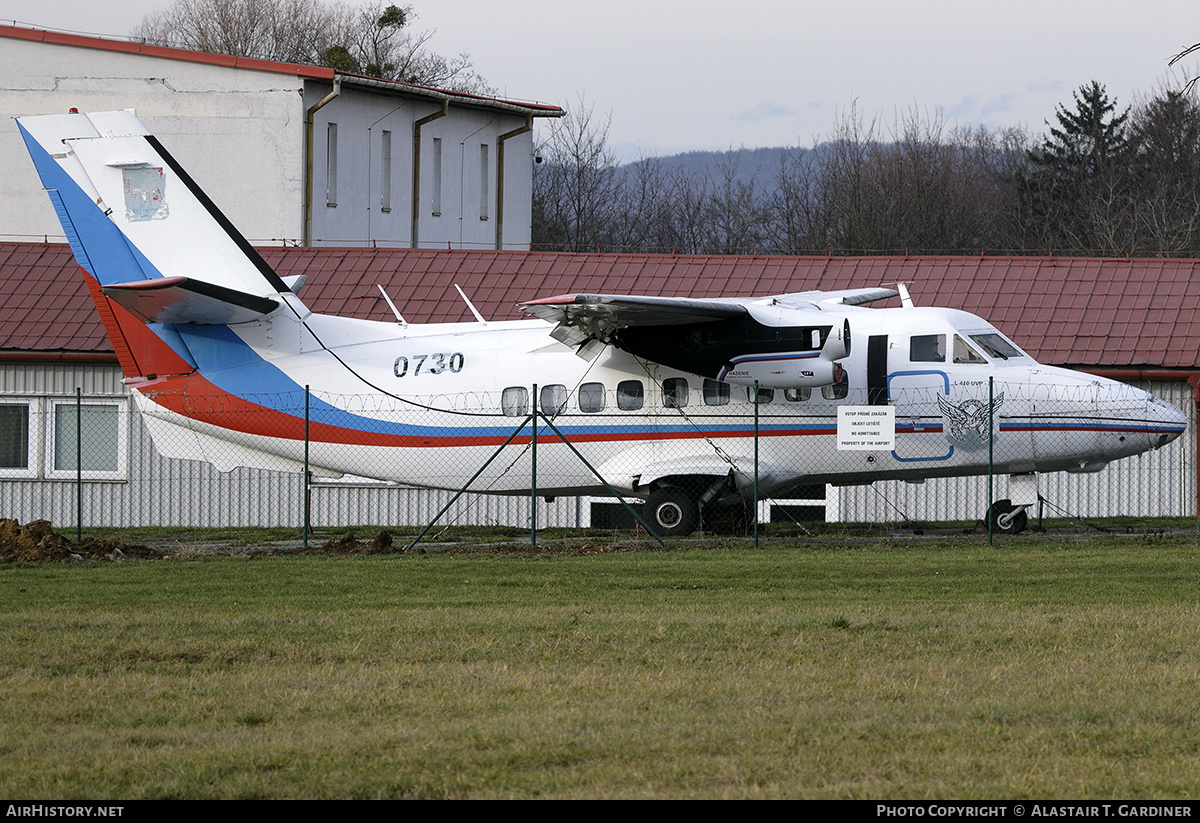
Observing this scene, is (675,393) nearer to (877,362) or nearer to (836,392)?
(836,392)

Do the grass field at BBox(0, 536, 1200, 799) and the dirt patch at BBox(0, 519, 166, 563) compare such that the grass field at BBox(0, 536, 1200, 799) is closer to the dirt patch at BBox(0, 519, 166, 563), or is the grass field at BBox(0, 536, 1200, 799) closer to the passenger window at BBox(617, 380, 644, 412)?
the dirt patch at BBox(0, 519, 166, 563)

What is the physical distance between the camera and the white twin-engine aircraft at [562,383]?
1855 cm

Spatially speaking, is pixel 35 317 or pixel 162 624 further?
pixel 35 317

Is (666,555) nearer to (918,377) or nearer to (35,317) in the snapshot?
(918,377)

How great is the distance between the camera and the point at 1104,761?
270 inches

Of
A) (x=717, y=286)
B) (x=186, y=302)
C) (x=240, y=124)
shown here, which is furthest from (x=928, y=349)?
(x=240, y=124)

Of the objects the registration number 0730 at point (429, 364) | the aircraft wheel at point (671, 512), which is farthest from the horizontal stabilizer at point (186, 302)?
the aircraft wheel at point (671, 512)

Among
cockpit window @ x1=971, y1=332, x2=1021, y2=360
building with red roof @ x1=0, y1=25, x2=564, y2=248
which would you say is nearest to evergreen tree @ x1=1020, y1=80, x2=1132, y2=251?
building with red roof @ x1=0, y1=25, x2=564, y2=248

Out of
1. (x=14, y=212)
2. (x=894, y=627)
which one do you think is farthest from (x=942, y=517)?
(x=14, y=212)

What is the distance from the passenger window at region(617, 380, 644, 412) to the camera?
19297 mm

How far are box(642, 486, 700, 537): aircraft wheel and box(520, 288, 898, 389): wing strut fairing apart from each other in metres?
1.75

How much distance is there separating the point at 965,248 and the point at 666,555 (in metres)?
49.7

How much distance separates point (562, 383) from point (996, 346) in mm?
5900
